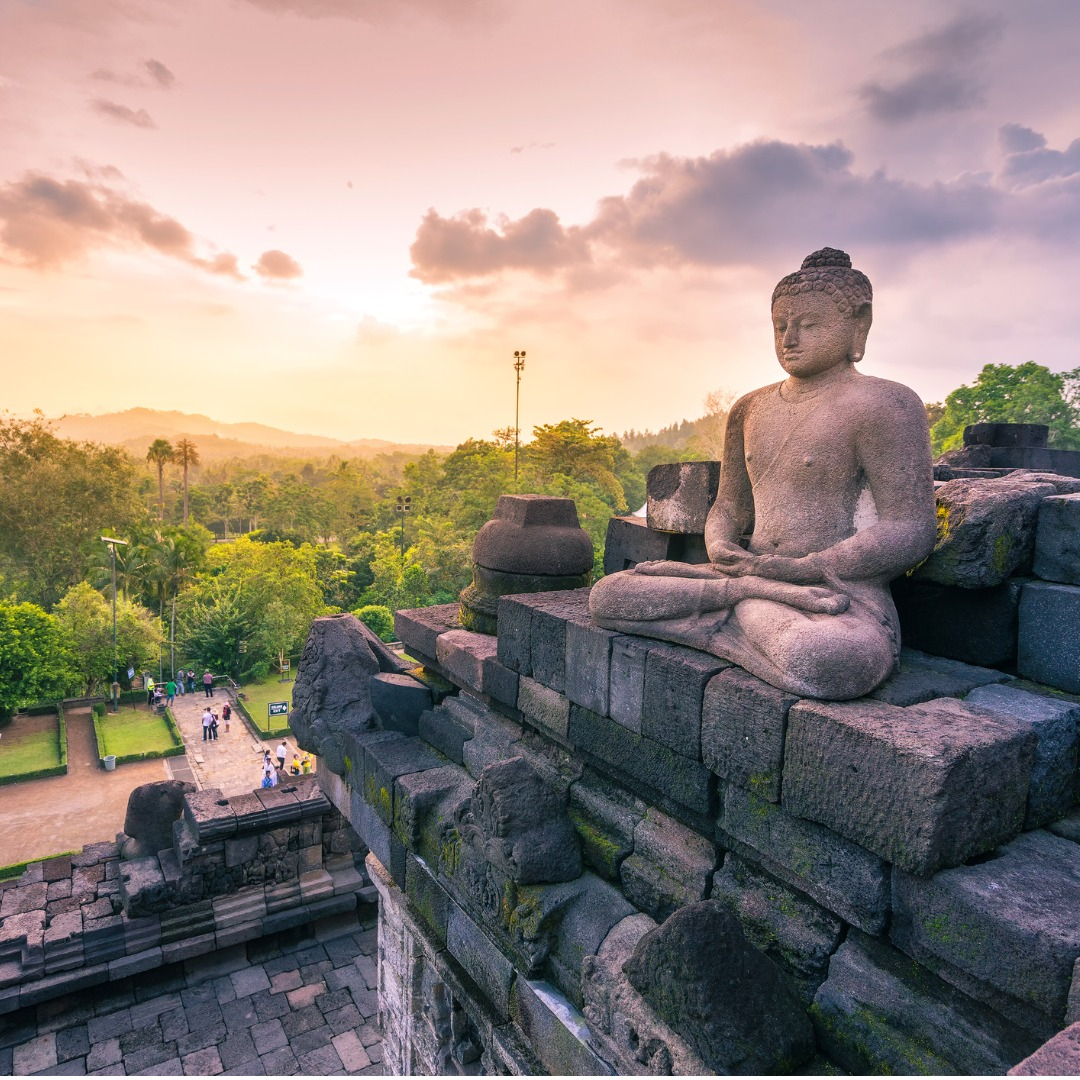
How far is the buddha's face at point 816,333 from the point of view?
9.48 ft

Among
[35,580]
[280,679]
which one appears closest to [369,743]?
[280,679]

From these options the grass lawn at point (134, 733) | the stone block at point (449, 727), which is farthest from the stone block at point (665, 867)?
the grass lawn at point (134, 733)

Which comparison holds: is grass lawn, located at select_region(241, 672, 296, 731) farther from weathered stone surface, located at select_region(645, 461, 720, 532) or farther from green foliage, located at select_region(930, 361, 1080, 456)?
green foliage, located at select_region(930, 361, 1080, 456)

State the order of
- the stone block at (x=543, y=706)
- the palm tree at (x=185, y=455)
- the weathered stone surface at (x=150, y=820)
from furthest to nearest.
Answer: the palm tree at (x=185, y=455) < the weathered stone surface at (x=150, y=820) < the stone block at (x=543, y=706)

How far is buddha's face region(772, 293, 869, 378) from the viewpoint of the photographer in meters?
2.89

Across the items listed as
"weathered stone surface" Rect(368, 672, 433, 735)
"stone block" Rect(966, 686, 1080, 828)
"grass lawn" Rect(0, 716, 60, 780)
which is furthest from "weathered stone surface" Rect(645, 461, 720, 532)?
"grass lawn" Rect(0, 716, 60, 780)

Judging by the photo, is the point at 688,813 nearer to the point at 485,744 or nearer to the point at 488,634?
the point at 485,744

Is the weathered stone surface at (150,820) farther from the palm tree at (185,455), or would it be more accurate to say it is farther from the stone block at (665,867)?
the palm tree at (185,455)

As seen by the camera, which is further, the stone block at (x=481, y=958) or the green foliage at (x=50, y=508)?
the green foliage at (x=50, y=508)

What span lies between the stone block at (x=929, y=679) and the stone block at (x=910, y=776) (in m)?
0.14

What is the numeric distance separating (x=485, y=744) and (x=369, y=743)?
1044mm

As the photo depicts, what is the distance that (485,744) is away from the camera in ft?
14.0

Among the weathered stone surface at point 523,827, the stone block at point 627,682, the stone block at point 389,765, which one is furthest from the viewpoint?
the stone block at point 389,765

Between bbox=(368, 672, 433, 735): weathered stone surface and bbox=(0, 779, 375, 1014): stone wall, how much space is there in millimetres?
4324
